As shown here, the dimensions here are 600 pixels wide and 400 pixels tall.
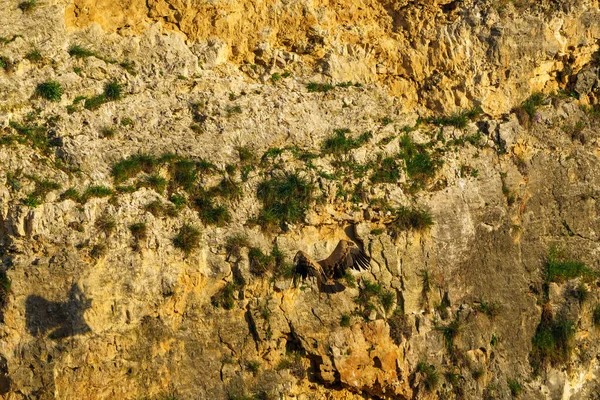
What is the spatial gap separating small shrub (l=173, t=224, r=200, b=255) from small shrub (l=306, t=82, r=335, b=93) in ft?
12.2

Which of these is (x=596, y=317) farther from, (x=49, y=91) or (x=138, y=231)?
(x=49, y=91)

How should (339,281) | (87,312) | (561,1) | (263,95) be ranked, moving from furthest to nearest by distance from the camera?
(561,1)
(263,95)
(339,281)
(87,312)

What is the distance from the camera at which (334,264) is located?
12102 millimetres

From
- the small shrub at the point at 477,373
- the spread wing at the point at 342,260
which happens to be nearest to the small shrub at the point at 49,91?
the spread wing at the point at 342,260

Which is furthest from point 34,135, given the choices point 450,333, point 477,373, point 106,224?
point 477,373

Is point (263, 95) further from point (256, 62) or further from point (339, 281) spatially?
point (339, 281)

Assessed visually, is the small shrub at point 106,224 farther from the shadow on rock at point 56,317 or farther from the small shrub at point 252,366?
the small shrub at point 252,366

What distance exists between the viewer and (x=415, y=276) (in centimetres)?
1312

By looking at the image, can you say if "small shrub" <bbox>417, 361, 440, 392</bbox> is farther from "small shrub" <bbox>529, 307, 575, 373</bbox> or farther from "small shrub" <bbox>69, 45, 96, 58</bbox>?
"small shrub" <bbox>69, 45, 96, 58</bbox>

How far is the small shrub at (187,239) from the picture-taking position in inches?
476

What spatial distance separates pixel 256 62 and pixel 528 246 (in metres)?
5.93

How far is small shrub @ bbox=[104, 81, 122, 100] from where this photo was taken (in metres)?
13.2

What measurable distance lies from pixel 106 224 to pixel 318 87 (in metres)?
4.80

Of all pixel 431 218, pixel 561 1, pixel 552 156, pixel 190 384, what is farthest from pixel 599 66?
pixel 190 384
